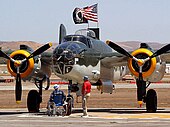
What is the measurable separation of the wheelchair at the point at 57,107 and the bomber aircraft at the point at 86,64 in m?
0.36

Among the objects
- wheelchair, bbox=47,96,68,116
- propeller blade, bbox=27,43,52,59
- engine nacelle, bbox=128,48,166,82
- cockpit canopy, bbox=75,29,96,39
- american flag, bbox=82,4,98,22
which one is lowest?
wheelchair, bbox=47,96,68,116

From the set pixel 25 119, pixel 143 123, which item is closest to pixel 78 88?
pixel 25 119

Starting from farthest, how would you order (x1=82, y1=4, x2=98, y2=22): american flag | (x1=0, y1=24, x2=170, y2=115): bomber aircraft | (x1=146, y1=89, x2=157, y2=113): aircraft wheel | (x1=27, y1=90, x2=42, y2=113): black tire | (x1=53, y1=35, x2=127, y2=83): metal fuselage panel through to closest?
(x1=82, y1=4, x2=98, y2=22): american flag
(x1=27, y1=90, x2=42, y2=113): black tire
(x1=146, y1=89, x2=157, y2=113): aircraft wheel
(x1=0, y1=24, x2=170, y2=115): bomber aircraft
(x1=53, y1=35, x2=127, y2=83): metal fuselage panel

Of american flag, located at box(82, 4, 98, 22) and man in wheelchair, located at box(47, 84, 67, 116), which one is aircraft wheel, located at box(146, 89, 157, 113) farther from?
american flag, located at box(82, 4, 98, 22)

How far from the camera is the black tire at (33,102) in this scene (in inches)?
1096

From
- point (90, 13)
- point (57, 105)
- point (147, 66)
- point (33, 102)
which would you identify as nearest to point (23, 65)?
point (33, 102)

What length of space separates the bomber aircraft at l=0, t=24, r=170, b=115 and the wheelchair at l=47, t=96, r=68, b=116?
36cm

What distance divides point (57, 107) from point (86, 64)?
122 inches

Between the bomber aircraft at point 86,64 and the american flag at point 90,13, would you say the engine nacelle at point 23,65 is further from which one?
the american flag at point 90,13

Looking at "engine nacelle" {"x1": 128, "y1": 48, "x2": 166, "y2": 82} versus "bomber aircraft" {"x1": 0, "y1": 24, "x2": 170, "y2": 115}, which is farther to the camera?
"engine nacelle" {"x1": 128, "y1": 48, "x2": 166, "y2": 82}

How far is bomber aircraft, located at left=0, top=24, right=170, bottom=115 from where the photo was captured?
973 inches

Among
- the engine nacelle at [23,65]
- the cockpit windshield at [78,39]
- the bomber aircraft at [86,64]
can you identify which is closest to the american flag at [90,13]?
the bomber aircraft at [86,64]

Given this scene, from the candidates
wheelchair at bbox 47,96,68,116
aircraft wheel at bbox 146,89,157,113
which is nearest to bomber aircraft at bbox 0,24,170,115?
aircraft wheel at bbox 146,89,157,113

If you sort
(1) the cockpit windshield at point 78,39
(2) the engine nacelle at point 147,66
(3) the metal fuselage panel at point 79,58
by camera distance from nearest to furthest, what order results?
(3) the metal fuselage panel at point 79,58 < (2) the engine nacelle at point 147,66 < (1) the cockpit windshield at point 78,39
